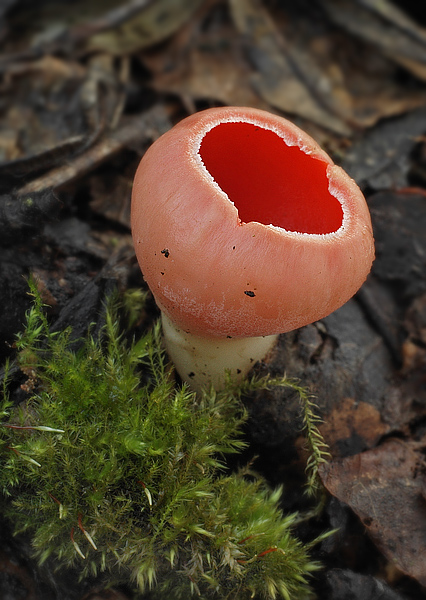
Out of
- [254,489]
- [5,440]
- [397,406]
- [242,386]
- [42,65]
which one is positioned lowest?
[397,406]

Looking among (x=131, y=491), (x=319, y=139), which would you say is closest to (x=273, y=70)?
(x=319, y=139)

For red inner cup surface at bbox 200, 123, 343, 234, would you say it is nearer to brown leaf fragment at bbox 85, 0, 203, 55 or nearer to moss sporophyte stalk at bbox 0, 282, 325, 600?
moss sporophyte stalk at bbox 0, 282, 325, 600

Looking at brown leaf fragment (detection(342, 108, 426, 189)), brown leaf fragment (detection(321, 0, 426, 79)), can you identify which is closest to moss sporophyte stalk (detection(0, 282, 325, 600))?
brown leaf fragment (detection(342, 108, 426, 189))

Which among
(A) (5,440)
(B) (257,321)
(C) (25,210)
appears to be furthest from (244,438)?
(C) (25,210)

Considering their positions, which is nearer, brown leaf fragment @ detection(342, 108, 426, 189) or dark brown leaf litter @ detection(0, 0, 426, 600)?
dark brown leaf litter @ detection(0, 0, 426, 600)

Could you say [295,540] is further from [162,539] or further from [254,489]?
[162,539]

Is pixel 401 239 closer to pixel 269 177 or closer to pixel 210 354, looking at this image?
pixel 269 177
